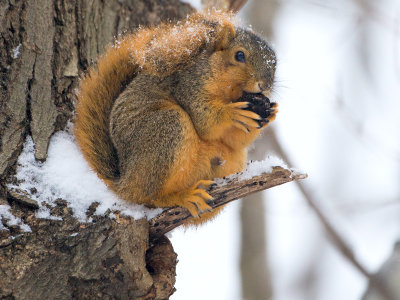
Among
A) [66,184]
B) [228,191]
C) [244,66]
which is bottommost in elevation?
[228,191]

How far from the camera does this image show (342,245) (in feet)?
6.25

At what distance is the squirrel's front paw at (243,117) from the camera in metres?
1.51

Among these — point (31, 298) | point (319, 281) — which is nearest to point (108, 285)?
point (31, 298)

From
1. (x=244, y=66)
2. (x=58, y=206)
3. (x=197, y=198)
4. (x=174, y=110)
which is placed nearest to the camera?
(x=58, y=206)

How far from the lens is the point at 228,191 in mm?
1368

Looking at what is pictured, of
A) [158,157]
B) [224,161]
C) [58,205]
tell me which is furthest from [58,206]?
[224,161]

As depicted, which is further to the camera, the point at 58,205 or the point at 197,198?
the point at 197,198

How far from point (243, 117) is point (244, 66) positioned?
0.20 metres

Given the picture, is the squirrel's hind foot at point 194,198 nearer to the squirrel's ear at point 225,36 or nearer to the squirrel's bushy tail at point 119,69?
the squirrel's bushy tail at point 119,69

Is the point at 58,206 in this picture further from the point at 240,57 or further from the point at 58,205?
the point at 240,57

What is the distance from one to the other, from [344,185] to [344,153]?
13.9 inches

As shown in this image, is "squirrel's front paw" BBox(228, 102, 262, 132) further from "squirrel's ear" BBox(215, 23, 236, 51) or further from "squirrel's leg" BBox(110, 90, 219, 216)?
"squirrel's ear" BBox(215, 23, 236, 51)

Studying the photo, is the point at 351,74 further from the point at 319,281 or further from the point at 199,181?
the point at 199,181

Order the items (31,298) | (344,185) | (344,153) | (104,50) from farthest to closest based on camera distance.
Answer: (344,153), (344,185), (104,50), (31,298)
